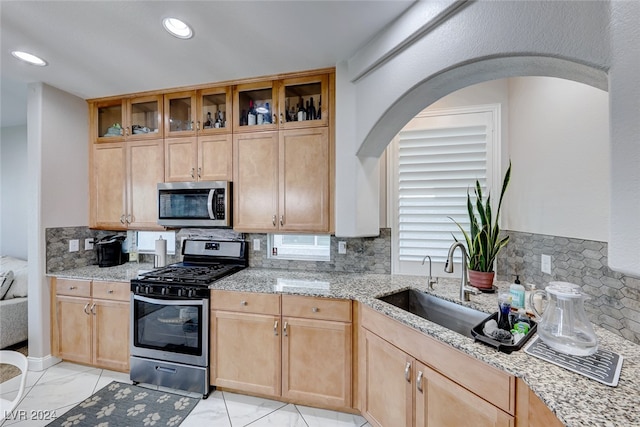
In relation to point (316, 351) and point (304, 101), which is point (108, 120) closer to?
point (304, 101)

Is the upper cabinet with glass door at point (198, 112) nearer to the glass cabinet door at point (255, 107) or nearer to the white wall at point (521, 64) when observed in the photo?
the glass cabinet door at point (255, 107)

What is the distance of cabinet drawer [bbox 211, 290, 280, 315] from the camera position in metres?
2.04

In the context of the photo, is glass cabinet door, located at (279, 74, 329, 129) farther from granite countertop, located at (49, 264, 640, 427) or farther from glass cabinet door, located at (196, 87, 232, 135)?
granite countertop, located at (49, 264, 640, 427)

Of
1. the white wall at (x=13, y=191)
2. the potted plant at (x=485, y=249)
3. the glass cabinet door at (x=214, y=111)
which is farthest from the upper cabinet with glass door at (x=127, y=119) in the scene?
the potted plant at (x=485, y=249)

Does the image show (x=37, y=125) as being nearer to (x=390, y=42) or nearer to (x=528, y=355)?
(x=390, y=42)

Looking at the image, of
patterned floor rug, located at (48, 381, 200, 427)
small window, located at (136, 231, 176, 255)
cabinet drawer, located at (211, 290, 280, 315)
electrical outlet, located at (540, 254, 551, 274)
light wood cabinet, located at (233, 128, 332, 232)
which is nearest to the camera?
electrical outlet, located at (540, 254, 551, 274)

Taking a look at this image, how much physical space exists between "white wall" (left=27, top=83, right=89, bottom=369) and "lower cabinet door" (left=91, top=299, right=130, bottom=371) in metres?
0.57

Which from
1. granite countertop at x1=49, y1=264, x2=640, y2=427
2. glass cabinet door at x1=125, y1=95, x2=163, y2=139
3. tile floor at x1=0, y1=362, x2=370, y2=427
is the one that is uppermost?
glass cabinet door at x1=125, y1=95, x2=163, y2=139

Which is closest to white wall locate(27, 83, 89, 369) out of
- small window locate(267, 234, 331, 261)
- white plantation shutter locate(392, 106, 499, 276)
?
small window locate(267, 234, 331, 261)

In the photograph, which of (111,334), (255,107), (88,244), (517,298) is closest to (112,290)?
(111,334)

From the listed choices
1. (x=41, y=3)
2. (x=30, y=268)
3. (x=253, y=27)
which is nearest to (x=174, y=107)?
(x=41, y=3)

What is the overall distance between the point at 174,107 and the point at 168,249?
153 centimetres

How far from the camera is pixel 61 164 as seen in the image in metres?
2.68

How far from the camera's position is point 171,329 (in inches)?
87.5
